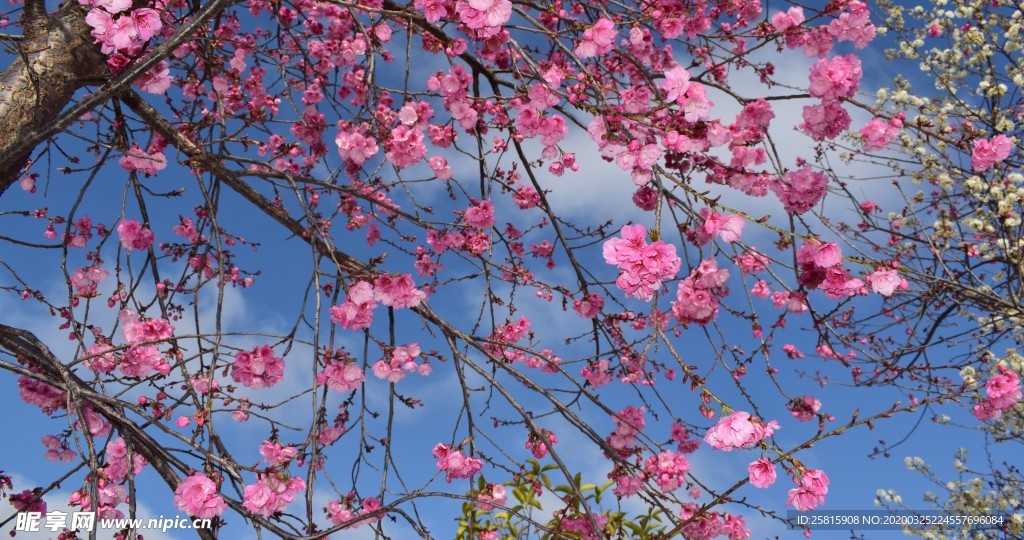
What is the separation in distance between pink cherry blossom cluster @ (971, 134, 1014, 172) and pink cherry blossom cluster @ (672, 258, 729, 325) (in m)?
1.34

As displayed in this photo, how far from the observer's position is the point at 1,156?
9.08ft

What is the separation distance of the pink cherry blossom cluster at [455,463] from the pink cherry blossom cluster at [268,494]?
2.33ft

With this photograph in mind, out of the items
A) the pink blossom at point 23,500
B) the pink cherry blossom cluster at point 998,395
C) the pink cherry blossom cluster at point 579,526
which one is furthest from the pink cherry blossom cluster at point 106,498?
the pink cherry blossom cluster at point 998,395

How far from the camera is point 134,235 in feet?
11.4

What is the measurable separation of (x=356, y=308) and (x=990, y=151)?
287cm

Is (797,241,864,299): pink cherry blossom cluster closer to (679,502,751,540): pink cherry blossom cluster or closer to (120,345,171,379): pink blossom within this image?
(679,502,751,540): pink cherry blossom cluster

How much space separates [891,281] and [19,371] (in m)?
3.09

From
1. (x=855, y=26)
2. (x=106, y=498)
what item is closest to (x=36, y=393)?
(x=106, y=498)

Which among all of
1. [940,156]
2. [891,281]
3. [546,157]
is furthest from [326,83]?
[940,156]

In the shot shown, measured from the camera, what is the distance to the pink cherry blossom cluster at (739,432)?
2.07 meters

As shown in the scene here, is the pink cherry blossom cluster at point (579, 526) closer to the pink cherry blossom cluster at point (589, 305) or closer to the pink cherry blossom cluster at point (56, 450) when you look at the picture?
the pink cherry blossom cluster at point (589, 305)

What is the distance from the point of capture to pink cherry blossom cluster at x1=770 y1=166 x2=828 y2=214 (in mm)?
2783

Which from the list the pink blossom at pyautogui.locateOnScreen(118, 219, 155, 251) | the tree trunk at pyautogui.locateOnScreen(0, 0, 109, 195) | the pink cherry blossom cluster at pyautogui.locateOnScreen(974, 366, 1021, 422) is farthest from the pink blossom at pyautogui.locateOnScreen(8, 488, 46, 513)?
the pink cherry blossom cluster at pyautogui.locateOnScreen(974, 366, 1021, 422)

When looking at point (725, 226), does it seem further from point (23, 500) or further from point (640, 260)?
point (23, 500)
